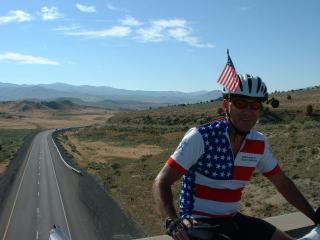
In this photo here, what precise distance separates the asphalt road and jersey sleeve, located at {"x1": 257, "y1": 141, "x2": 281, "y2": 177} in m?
14.8

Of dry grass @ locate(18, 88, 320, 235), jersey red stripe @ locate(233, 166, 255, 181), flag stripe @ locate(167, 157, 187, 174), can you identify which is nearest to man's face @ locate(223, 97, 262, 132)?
jersey red stripe @ locate(233, 166, 255, 181)

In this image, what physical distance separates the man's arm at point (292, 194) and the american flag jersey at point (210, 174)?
2.15 ft

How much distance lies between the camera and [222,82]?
4.37 m

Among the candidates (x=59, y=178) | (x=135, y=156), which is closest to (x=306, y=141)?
(x=59, y=178)

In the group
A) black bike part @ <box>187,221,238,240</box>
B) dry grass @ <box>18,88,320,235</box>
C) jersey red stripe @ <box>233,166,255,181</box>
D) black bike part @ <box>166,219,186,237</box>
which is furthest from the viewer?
dry grass @ <box>18,88,320,235</box>

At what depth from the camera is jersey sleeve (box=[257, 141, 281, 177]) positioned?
192 inches

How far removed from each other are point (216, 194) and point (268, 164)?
845mm

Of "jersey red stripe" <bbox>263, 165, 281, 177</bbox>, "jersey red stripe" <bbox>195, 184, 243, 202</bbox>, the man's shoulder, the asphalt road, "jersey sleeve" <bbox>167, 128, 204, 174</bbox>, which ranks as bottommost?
the asphalt road

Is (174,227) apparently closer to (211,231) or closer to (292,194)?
(211,231)

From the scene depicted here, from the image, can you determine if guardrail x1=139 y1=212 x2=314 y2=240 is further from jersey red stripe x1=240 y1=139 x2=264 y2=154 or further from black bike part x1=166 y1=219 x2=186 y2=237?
black bike part x1=166 y1=219 x2=186 y2=237

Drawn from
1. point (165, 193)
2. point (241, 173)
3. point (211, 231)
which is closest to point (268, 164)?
point (241, 173)

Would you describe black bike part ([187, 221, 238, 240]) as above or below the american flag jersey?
below

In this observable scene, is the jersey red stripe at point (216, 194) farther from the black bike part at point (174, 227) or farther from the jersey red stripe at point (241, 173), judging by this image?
the black bike part at point (174, 227)

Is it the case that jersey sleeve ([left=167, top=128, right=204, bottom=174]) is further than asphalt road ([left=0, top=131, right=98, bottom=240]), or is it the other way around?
asphalt road ([left=0, top=131, right=98, bottom=240])
